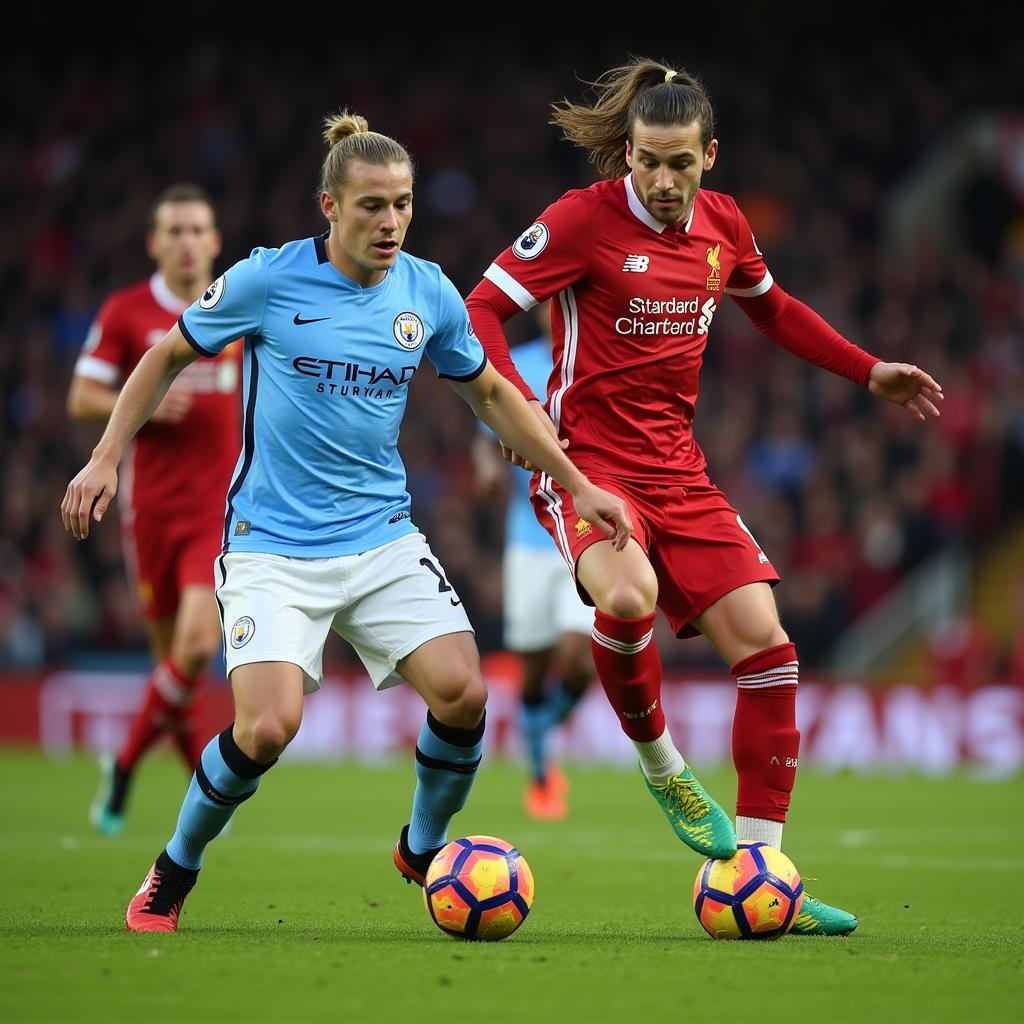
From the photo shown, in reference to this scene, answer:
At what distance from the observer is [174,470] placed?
29.3ft

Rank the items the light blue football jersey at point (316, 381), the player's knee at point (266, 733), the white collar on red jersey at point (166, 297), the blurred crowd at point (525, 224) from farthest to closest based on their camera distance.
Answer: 1. the blurred crowd at point (525, 224)
2. the white collar on red jersey at point (166, 297)
3. the light blue football jersey at point (316, 381)
4. the player's knee at point (266, 733)

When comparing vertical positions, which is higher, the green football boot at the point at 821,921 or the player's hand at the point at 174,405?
the player's hand at the point at 174,405

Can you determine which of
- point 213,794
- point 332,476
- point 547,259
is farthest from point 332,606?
point 547,259

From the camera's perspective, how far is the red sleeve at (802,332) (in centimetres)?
642

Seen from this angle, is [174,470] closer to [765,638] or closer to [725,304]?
[765,638]

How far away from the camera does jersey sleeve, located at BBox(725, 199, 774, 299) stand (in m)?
6.30

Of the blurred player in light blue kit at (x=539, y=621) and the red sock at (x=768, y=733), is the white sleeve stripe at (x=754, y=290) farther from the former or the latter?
the blurred player in light blue kit at (x=539, y=621)

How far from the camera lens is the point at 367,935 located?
18.0 feet

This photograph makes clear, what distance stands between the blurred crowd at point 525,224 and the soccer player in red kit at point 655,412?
1051 cm

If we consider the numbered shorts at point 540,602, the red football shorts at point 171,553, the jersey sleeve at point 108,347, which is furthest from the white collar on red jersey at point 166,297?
the numbered shorts at point 540,602

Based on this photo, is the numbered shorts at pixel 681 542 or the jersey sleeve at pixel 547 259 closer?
the numbered shorts at pixel 681 542

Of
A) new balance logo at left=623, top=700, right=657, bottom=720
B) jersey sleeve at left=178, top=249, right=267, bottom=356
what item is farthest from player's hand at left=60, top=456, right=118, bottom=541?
new balance logo at left=623, top=700, right=657, bottom=720

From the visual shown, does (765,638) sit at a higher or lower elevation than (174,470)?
lower

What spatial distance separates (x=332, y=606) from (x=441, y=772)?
2.24 feet
